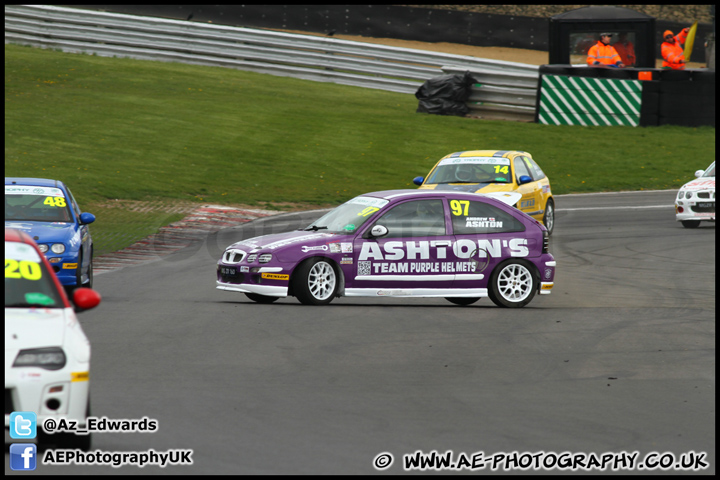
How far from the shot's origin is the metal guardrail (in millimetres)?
35062

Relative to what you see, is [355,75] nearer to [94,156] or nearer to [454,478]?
[94,156]

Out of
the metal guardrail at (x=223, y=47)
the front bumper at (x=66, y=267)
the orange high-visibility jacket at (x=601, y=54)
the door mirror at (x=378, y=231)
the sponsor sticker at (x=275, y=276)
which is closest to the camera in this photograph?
the sponsor sticker at (x=275, y=276)

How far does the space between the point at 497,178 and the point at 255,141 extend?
11.2 metres

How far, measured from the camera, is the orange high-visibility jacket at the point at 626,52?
3039 cm

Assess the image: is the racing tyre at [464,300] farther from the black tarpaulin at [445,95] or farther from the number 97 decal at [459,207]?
the black tarpaulin at [445,95]

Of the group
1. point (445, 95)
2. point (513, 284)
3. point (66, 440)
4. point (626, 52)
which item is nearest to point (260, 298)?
point (513, 284)

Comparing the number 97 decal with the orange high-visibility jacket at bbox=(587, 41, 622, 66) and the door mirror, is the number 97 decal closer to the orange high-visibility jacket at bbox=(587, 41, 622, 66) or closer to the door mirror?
the door mirror

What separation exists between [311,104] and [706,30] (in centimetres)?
2137

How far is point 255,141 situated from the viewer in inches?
1086

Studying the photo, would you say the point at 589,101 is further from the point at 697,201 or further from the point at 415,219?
the point at 415,219

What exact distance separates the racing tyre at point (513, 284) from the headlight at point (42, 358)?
7303mm

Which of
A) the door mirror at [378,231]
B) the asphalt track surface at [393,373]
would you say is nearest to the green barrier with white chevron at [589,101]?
the asphalt track surface at [393,373]

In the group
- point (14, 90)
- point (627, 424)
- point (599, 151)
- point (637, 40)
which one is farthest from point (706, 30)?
point (627, 424)

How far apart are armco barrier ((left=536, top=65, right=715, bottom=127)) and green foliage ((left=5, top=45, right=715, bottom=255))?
0.38 metres
